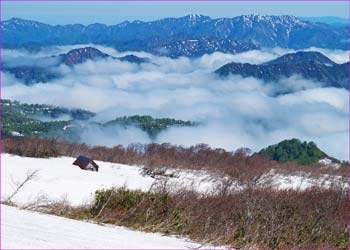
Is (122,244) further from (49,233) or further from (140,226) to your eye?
(140,226)

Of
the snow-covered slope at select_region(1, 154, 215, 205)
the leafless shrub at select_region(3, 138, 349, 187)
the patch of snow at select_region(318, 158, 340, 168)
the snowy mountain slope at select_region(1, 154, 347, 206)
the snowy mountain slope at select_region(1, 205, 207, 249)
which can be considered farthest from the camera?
the patch of snow at select_region(318, 158, 340, 168)

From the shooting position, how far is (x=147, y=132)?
14438 cm

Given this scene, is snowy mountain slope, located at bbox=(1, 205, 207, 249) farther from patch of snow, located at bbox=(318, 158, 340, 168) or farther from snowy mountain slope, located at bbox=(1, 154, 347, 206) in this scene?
patch of snow, located at bbox=(318, 158, 340, 168)

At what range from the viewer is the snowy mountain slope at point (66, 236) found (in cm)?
568

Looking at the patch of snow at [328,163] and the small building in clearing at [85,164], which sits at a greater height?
the small building in clearing at [85,164]

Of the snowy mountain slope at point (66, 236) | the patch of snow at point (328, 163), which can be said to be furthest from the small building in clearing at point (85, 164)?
the patch of snow at point (328, 163)

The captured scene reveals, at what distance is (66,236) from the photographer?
6273 mm

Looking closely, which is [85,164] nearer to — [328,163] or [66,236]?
[66,236]

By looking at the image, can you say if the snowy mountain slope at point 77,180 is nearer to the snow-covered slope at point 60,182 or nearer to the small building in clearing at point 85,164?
the snow-covered slope at point 60,182

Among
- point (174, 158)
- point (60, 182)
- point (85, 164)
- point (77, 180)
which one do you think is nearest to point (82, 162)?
point (85, 164)

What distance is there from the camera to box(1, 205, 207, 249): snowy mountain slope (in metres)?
5.68

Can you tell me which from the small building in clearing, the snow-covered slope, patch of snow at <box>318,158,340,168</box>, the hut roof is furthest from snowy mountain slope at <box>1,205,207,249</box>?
patch of snow at <box>318,158,340,168</box>

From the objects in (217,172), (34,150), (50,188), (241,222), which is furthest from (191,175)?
(241,222)

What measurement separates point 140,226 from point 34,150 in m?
34.8
